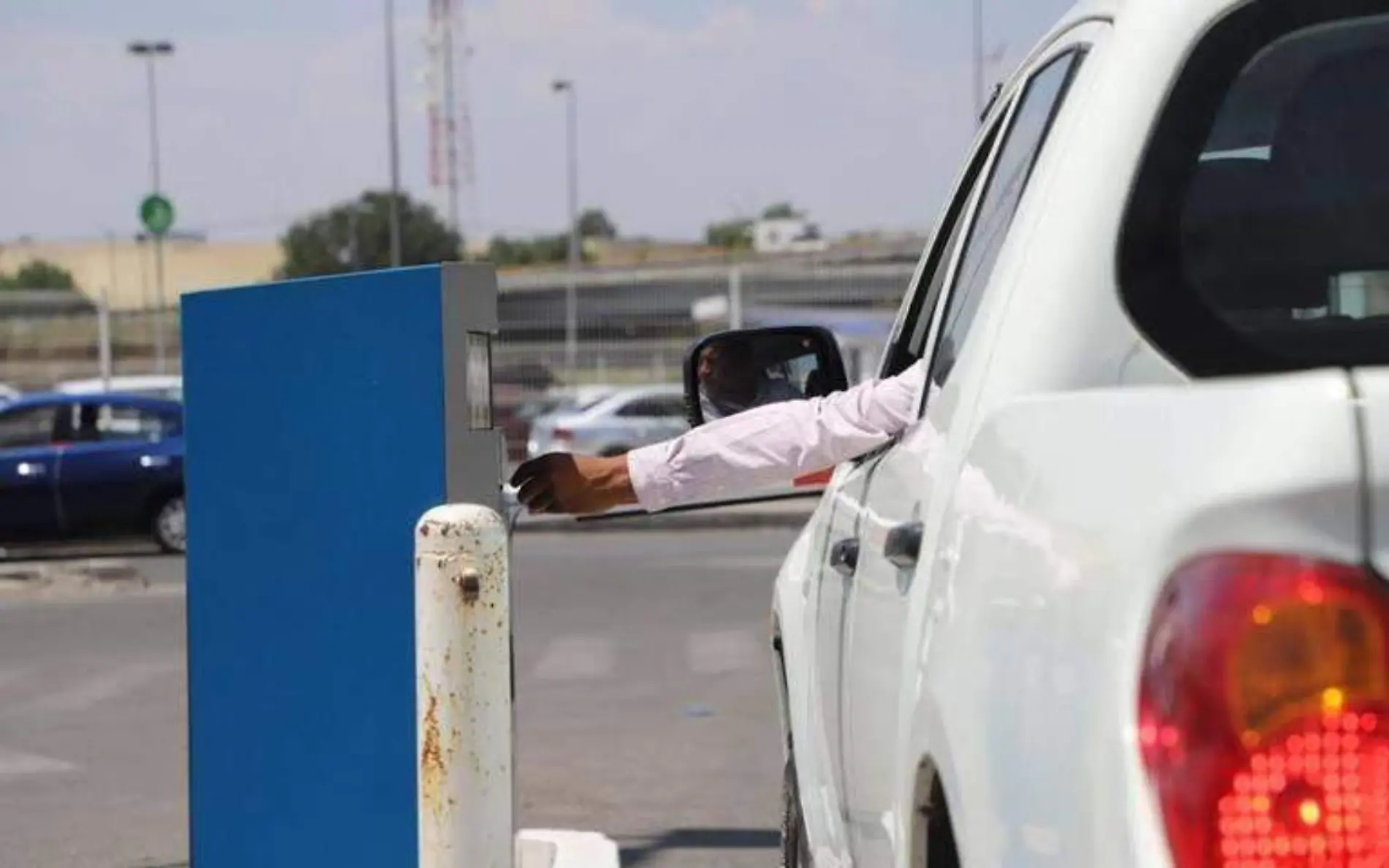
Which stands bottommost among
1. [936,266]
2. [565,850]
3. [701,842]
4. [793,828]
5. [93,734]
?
[93,734]

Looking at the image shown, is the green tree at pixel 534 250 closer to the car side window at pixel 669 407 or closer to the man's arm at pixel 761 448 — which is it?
the car side window at pixel 669 407

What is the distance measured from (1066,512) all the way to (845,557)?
1637 millimetres

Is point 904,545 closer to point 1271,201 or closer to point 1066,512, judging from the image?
point 1271,201

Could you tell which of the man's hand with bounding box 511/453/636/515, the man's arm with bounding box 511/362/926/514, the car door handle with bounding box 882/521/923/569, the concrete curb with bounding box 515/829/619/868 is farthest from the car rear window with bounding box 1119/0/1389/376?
the concrete curb with bounding box 515/829/619/868

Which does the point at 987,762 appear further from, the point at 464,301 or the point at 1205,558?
the point at 464,301

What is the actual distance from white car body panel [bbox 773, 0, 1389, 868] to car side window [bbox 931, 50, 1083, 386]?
0.07m

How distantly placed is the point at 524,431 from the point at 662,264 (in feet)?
147

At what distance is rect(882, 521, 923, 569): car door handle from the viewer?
9.55ft

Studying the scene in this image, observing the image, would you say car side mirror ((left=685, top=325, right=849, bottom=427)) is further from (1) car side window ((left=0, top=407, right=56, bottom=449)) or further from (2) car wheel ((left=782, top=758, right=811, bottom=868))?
(1) car side window ((left=0, top=407, right=56, bottom=449))

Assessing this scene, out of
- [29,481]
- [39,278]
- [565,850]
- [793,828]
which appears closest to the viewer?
[793,828]

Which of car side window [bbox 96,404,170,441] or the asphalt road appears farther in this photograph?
car side window [bbox 96,404,170,441]

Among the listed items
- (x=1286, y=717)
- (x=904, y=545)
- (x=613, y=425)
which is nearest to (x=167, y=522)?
(x=613, y=425)

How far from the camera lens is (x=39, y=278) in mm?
117750

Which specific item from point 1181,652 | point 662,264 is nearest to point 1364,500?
point 1181,652
